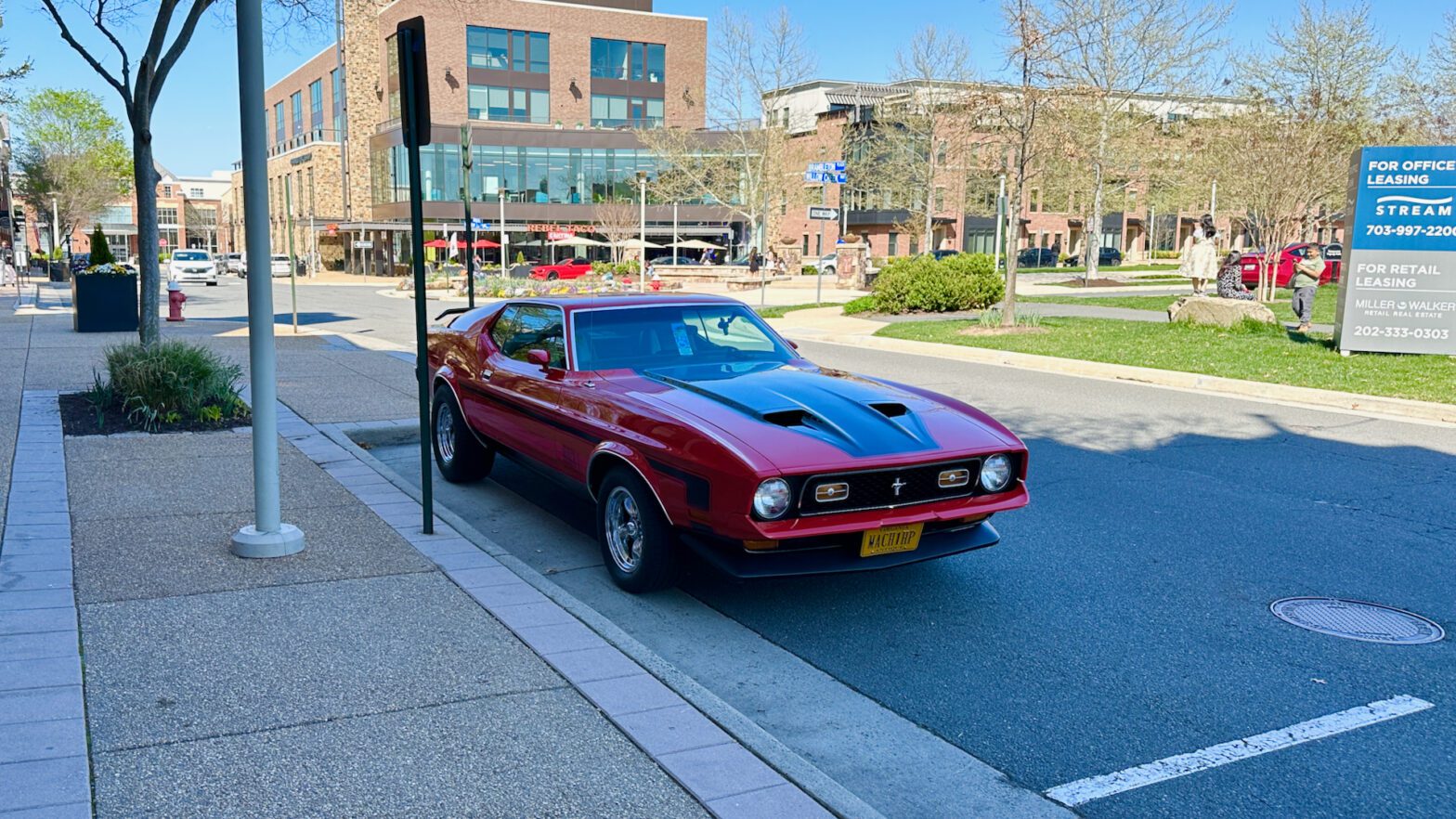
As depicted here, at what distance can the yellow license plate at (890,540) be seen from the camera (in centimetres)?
512

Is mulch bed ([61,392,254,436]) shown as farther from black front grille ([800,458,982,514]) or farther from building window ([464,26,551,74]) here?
building window ([464,26,551,74])

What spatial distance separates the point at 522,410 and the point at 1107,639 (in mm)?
3678

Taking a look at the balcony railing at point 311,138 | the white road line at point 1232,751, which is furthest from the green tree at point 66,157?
the white road line at point 1232,751

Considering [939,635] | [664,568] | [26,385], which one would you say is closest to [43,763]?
[664,568]

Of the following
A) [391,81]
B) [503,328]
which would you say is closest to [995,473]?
[503,328]

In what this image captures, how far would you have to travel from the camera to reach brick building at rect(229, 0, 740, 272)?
233 ft

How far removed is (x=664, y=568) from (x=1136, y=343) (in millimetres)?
13826

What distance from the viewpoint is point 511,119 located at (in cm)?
7519

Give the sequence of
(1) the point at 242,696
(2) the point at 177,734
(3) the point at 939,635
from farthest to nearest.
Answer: (3) the point at 939,635, (1) the point at 242,696, (2) the point at 177,734

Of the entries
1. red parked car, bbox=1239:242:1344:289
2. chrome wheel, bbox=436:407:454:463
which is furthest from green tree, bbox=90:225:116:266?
red parked car, bbox=1239:242:1344:289

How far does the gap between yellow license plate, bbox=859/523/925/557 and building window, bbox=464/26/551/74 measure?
74.1 meters

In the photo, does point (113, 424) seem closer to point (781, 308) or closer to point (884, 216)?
point (781, 308)

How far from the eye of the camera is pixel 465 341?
8.13 m

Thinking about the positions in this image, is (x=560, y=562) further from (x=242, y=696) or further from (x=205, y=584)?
(x=242, y=696)
